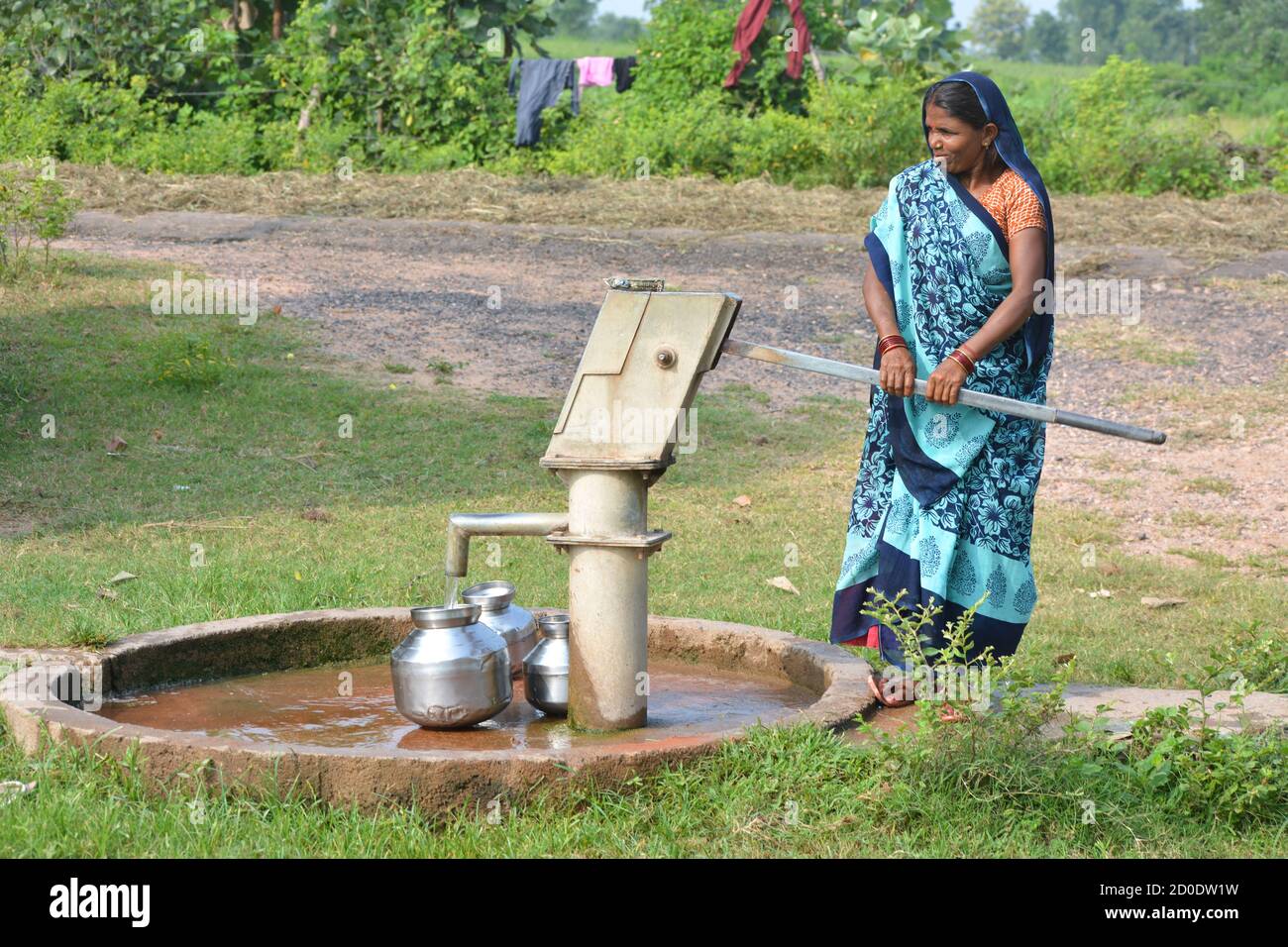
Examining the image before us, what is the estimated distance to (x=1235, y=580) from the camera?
611 cm

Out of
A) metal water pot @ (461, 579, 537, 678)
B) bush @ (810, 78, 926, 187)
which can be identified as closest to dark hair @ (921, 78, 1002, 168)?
metal water pot @ (461, 579, 537, 678)

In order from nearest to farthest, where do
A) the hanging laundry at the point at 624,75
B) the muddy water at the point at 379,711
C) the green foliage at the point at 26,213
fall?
the muddy water at the point at 379,711
the green foliage at the point at 26,213
the hanging laundry at the point at 624,75

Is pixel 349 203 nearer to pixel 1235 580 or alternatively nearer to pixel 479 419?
pixel 479 419

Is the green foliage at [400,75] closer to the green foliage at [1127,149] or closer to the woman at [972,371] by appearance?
the green foliage at [1127,149]

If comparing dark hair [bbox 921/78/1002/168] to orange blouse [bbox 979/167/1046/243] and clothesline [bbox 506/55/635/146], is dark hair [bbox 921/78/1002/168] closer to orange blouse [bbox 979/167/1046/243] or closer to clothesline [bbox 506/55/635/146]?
orange blouse [bbox 979/167/1046/243]

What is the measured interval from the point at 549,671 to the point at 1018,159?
1770 mm

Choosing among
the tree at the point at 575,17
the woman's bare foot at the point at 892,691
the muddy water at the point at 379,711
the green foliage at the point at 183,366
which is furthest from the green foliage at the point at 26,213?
the tree at the point at 575,17

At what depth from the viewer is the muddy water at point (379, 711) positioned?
12.1 feet

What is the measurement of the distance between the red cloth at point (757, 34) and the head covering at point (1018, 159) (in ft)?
41.0

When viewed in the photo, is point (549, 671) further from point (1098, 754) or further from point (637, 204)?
point (637, 204)

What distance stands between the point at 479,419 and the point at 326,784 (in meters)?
4.96

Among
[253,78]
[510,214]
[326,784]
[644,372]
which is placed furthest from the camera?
[253,78]

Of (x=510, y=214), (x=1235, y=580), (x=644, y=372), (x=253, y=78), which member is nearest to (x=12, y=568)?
(x=644, y=372)

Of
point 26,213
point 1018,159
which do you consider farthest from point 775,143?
point 1018,159
